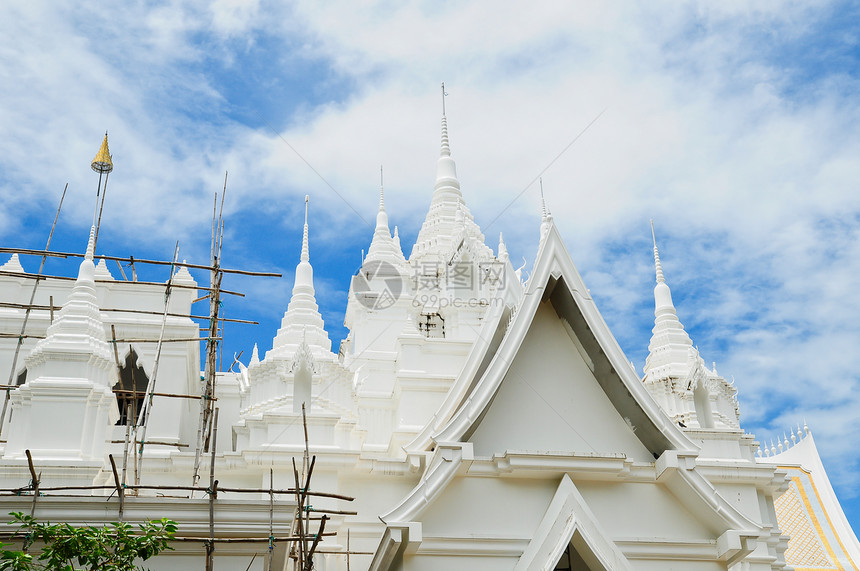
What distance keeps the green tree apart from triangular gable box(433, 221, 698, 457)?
14.2 feet

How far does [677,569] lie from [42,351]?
38.4 ft

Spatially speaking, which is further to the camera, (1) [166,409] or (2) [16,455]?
(1) [166,409]

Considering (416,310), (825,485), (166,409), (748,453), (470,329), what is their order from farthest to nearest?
(825,485), (416,310), (470,329), (166,409), (748,453)

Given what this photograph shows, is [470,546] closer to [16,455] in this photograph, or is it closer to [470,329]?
[16,455]

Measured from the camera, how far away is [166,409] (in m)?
23.4

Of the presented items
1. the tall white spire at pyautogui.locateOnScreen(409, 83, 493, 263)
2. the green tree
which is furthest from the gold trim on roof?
the green tree

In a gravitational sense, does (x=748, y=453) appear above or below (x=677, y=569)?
above

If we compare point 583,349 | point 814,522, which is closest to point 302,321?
point 583,349

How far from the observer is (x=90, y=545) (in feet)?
34.2

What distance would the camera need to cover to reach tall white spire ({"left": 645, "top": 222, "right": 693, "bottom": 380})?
24942 mm

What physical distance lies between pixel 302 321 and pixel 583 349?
11785 mm

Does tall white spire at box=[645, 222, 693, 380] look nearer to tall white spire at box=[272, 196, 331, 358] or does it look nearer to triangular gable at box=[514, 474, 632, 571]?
tall white spire at box=[272, 196, 331, 358]

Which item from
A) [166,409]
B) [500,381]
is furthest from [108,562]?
[166,409]

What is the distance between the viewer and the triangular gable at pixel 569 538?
41.2 ft
